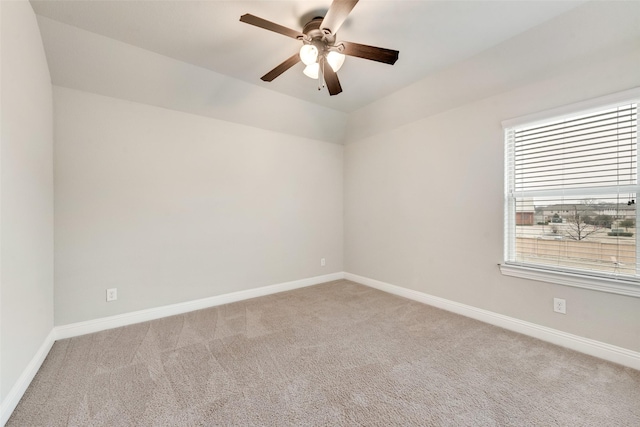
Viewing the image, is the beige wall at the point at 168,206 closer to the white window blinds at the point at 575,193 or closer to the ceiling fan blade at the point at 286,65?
the ceiling fan blade at the point at 286,65

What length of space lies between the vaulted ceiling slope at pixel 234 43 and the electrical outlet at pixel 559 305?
6.70ft

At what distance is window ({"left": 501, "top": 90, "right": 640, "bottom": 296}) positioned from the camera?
1.96 metres

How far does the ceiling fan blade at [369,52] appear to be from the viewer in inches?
71.2

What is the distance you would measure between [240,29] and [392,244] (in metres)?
Result: 2.96

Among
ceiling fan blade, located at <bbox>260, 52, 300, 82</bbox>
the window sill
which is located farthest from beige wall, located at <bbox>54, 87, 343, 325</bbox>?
the window sill

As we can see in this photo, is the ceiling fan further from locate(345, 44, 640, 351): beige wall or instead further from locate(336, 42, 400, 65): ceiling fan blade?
locate(345, 44, 640, 351): beige wall

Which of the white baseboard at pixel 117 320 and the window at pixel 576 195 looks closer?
the white baseboard at pixel 117 320

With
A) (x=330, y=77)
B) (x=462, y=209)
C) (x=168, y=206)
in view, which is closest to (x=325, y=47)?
(x=330, y=77)

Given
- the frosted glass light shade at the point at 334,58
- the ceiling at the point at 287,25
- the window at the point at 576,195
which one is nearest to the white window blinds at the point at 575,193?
the window at the point at 576,195

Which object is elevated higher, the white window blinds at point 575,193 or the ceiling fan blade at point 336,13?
the ceiling fan blade at point 336,13

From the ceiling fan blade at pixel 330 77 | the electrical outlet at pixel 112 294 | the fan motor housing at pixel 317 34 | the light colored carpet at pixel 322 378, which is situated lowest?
the light colored carpet at pixel 322 378

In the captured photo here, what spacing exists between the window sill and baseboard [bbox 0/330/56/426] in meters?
3.72

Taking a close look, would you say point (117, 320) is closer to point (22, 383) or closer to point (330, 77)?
point (22, 383)

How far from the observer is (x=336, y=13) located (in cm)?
158
